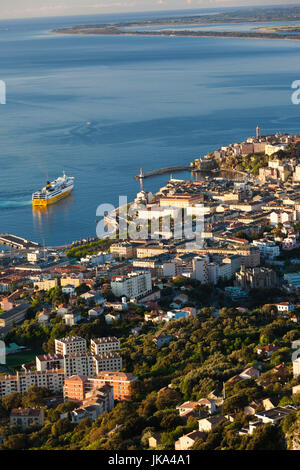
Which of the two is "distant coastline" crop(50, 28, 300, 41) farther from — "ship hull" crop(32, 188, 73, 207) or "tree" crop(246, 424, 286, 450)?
"tree" crop(246, 424, 286, 450)

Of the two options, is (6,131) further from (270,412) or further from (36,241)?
(270,412)

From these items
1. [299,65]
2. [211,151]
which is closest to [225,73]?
[299,65]

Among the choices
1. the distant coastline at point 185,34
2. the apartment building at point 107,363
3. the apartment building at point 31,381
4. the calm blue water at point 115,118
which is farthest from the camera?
the distant coastline at point 185,34

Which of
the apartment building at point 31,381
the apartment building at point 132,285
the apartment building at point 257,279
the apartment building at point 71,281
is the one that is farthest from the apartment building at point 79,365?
the apartment building at point 257,279

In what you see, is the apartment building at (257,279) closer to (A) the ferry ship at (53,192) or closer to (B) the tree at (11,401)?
(B) the tree at (11,401)

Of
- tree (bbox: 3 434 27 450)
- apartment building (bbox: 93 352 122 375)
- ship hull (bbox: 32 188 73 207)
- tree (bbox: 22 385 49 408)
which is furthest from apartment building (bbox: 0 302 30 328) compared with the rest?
ship hull (bbox: 32 188 73 207)
